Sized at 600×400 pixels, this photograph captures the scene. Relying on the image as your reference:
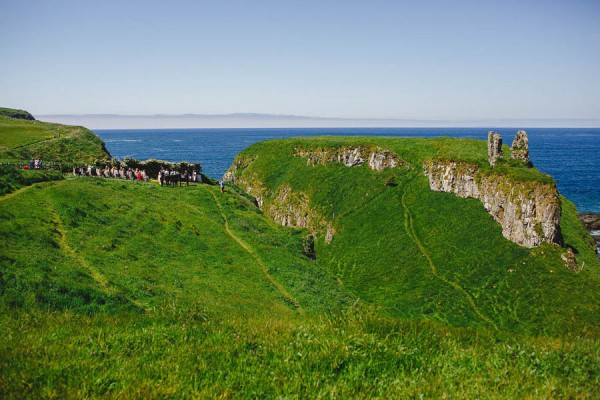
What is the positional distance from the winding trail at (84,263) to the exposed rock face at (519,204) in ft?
154

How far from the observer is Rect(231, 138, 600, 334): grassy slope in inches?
1619

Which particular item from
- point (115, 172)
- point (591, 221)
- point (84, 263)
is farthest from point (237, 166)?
point (591, 221)

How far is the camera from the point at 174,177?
63625mm

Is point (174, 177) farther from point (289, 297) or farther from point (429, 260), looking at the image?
point (429, 260)

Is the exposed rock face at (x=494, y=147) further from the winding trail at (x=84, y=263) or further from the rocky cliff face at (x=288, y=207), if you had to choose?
the winding trail at (x=84, y=263)

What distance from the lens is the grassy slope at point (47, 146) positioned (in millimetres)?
68562

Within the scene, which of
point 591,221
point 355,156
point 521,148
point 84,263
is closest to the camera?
point 84,263

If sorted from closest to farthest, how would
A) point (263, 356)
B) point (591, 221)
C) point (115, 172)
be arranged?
point (263, 356)
point (115, 172)
point (591, 221)

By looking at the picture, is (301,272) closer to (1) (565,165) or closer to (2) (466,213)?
(2) (466,213)

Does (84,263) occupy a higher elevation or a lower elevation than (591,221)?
higher

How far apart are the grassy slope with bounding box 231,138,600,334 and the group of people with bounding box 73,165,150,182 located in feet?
114

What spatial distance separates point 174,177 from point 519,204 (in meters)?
53.5

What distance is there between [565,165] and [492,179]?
160m

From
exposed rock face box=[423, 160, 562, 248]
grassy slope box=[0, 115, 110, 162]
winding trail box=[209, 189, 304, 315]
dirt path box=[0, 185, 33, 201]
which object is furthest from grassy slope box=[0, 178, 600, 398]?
grassy slope box=[0, 115, 110, 162]
